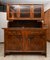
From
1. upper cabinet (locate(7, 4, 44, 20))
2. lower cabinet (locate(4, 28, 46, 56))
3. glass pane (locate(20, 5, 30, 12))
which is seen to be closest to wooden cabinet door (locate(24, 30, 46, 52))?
lower cabinet (locate(4, 28, 46, 56))

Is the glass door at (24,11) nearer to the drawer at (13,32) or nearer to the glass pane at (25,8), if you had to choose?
the glass pane at (25,8)

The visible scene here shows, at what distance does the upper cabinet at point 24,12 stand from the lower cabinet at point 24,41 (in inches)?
Result: 23.9

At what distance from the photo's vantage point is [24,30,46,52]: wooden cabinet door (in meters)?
4.39

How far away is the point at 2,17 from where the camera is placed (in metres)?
7.11

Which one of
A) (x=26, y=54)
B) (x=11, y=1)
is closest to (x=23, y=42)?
(x=26, y=54)

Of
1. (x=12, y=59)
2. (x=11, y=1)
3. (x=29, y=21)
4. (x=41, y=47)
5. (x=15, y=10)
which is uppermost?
(x=11, y=1)

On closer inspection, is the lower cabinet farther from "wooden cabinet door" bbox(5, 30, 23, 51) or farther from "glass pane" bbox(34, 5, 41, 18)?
"glass pane" bbox(34, 5, 41, 18)

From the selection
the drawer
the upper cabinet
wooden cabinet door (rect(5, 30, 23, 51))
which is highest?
the upper cabinet

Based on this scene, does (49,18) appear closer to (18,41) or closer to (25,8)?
(25,8)

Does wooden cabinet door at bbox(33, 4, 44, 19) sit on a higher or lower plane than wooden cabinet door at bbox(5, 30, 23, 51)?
higher

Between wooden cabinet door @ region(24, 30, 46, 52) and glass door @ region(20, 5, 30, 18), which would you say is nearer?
wooden cabinet door @ region(24, 30, 46, 52)

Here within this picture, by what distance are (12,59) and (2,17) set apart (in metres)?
3.52

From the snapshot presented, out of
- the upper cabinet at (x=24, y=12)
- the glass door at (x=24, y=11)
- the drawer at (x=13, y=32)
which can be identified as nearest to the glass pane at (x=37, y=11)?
the upper cabinet at (x=24, y=12)

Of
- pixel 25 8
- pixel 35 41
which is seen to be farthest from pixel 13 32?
pixel 25 8
